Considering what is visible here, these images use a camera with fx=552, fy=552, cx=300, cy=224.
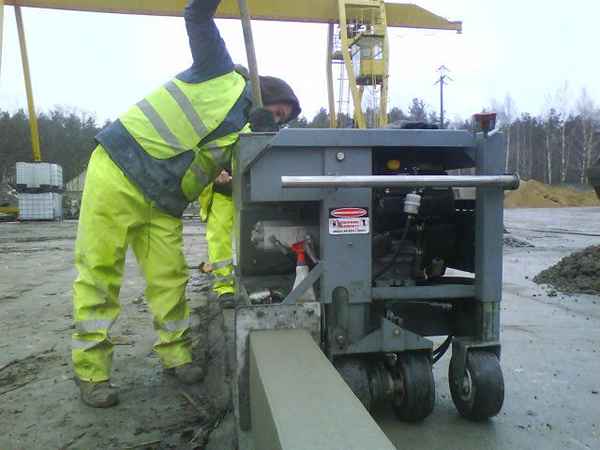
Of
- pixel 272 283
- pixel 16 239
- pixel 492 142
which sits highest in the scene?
pixel 492 142

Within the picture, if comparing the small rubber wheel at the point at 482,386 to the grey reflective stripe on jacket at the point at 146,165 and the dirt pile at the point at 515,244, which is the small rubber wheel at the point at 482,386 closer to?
the grey reflective stripe on jacket at the point at 146,165

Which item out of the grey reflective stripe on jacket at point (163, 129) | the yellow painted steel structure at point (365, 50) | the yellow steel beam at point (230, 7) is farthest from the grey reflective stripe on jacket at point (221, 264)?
the yellow painted steel structure at point (365, 50)

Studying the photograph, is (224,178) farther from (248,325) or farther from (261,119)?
(248,325)

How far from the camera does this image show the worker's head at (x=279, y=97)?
302 cm

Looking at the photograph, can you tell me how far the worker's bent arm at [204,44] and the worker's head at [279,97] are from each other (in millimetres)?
503

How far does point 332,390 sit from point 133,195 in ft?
5.02

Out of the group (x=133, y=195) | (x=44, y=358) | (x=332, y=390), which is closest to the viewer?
(x=332, y=390)

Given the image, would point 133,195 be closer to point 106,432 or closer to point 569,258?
point 106,432

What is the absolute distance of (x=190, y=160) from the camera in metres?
2.50

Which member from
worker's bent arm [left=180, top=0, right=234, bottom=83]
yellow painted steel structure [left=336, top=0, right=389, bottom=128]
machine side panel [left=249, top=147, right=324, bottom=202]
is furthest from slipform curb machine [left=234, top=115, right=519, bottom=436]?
yellow painted steel structure [left=336, top=0, right=389, bottom=128]

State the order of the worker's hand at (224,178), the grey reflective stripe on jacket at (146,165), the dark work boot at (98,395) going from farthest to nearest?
the worker's hand at (224,178), the grey reflective stripe on jacket at (146,165), the dark work boot at (98,395)

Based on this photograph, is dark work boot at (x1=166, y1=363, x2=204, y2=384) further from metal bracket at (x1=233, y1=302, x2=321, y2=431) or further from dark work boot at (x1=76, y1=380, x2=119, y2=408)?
metal bracket at (x1=233, y1=302, x2=321, y2=431)

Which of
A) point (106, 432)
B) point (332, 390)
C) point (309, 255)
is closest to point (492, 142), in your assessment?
point (309, 255)

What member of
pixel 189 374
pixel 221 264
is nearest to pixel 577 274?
pixel 221 264
